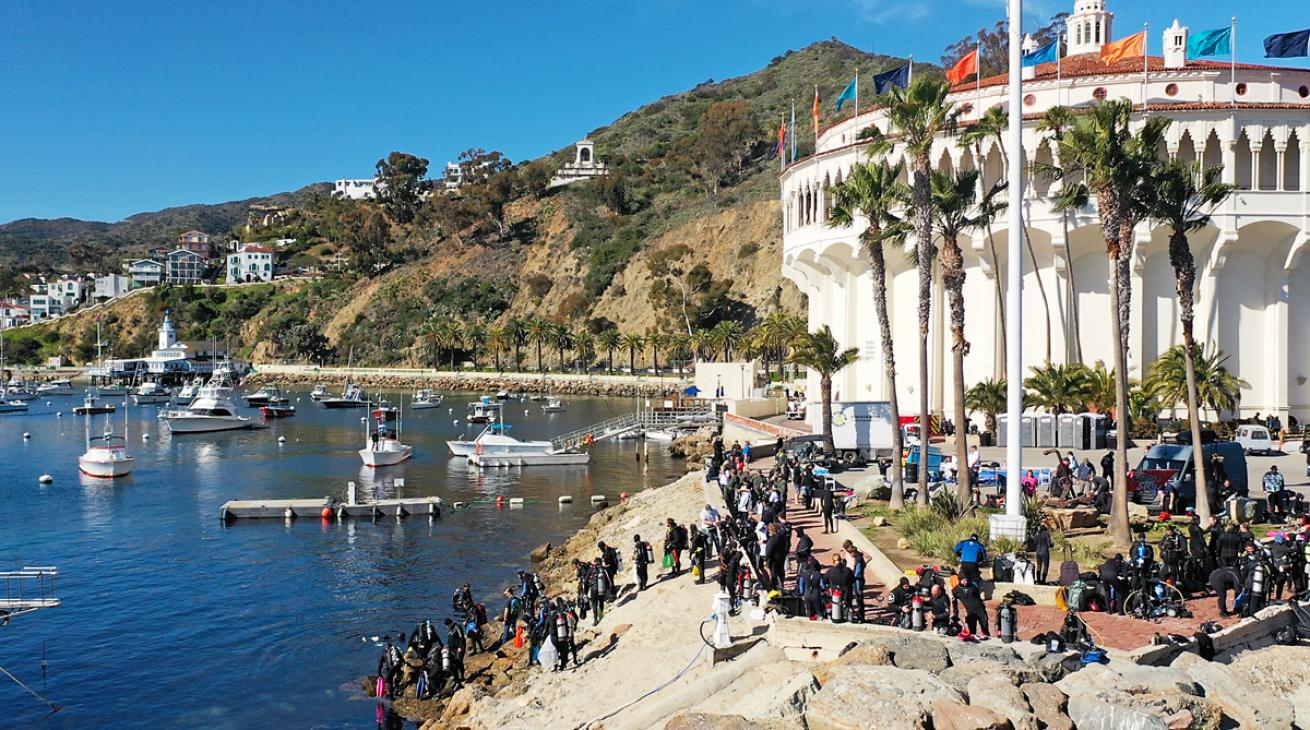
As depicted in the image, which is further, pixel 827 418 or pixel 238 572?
pixel 827 418

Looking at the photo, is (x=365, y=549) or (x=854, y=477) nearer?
(x=854, y=477)

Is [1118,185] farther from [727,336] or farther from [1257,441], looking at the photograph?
[727,336]

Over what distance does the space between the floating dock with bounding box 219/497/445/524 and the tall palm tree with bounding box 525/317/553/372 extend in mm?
→ 85353

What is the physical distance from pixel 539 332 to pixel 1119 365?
370 feet

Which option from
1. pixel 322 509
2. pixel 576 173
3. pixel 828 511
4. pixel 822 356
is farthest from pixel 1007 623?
pixel 576 173

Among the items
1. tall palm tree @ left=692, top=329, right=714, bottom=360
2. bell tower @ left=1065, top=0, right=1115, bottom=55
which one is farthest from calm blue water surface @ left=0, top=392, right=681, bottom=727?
tall palm tree @ left=692, top=329, right=714, bottom=360

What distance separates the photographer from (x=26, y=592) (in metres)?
35.3

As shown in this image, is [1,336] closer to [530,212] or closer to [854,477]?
[530,212]

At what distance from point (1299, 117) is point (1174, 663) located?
37066mm

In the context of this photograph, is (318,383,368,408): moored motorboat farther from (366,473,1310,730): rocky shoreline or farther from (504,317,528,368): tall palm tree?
(366,473,1310,730): rocky shoreline

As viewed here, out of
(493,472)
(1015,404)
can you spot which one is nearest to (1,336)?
(493,472)

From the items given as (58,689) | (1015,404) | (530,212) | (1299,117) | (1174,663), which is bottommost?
(58,689)

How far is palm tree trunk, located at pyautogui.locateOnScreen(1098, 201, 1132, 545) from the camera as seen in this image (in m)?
23.5

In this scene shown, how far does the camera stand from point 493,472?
206 feet
